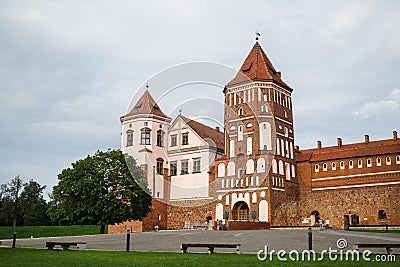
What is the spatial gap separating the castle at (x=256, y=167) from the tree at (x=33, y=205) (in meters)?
23.6

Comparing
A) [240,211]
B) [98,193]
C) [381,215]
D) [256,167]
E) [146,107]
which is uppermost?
[146,107]

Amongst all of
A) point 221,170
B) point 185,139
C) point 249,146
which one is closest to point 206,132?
point 185,139

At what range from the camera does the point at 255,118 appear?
142ft

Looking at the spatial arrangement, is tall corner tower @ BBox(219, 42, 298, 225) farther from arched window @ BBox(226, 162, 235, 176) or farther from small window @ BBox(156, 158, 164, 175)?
small window @ BBox(156, 158, 164, 175)

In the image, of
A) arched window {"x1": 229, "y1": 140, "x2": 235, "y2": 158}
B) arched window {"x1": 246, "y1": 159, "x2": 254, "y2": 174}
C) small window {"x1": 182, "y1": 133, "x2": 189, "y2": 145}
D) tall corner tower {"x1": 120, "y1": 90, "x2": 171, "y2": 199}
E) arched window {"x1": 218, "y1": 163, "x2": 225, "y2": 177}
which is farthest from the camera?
small window {"x1": 182, "y1": 133, "x2": 189, "y2": 145}

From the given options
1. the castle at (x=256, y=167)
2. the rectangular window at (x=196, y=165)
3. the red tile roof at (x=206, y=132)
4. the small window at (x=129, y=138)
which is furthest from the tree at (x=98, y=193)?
the red tile roof at (x=206, y=132)

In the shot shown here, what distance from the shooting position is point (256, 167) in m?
42.4

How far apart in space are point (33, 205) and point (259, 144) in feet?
122

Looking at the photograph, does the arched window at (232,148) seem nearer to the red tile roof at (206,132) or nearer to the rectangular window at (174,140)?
the red tile roof at (206,132)

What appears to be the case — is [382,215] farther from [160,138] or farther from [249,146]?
[160,138]

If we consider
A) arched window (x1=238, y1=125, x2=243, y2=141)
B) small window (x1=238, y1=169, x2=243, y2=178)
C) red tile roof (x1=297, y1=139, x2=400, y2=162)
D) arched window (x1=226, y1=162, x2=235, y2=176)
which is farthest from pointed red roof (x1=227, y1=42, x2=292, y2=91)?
small window (x1=238, y1=169, x2=243, y2=178)

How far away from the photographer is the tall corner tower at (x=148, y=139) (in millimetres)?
46594

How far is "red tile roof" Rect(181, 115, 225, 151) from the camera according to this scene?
161 feet

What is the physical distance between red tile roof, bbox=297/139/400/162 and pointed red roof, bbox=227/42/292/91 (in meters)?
7.03
